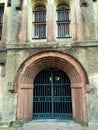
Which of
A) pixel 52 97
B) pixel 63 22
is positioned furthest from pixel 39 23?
pixel 52 97

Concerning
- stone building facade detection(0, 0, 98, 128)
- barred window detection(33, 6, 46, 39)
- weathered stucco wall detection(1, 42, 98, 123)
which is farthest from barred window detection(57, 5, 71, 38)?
weathered stucco wall detection(1, 42, 98, 123)

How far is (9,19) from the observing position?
8.77m

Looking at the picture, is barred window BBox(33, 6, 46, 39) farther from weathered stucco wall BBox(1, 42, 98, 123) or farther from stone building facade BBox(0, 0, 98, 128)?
weathered stucco wall BBox(1, 42, 98, 123)

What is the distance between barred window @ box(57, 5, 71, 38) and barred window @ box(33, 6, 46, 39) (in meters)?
0.77

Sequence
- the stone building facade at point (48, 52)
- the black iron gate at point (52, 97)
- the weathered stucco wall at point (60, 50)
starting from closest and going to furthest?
the weathered stucco wall at point (60, 50) → the stone building facade at point (48, 52) → the black iron gate at point (52, 97)

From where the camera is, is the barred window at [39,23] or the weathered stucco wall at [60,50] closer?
the weathered stucco wall at [60,50]

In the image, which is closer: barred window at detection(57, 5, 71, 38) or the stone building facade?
the stone building facade

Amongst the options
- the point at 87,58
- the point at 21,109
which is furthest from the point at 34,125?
the point at 87,58

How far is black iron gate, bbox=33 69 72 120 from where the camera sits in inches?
348

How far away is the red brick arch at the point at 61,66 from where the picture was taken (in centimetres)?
771

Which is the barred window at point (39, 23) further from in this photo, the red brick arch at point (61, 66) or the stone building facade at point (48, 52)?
the red brick arch at point (61, 66)

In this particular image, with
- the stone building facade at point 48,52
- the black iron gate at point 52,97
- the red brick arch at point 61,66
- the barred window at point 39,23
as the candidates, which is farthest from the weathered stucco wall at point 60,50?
the black iron gate at point 52,97

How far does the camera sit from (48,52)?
320 inches

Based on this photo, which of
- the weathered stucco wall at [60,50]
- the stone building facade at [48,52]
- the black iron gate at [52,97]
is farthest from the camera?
the black iron gate at [52,97]
